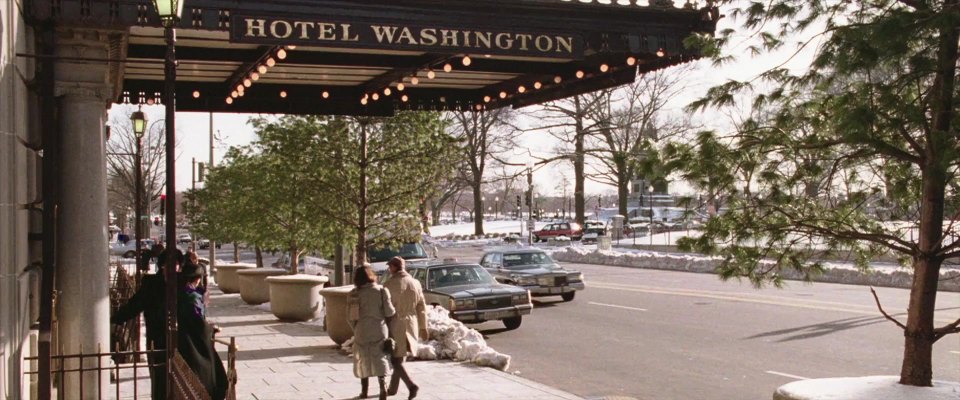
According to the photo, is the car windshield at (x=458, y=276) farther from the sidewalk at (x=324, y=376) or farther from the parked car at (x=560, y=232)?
the parked car at (x=560, y=232)

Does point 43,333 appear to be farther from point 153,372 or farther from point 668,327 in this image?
point 668,327

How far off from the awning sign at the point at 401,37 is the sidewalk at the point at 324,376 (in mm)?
3783

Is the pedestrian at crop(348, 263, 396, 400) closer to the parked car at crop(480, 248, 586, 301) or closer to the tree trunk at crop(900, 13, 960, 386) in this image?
the tree trunk at crop(900, 13, 960, 386)

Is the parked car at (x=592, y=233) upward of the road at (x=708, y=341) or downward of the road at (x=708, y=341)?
upward

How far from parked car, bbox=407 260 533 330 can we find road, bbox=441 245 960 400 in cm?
48

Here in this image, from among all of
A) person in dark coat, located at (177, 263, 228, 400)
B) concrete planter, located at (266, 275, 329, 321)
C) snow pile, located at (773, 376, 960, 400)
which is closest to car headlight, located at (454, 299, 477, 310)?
concrete planter, located at (266, 275, 329, 321)

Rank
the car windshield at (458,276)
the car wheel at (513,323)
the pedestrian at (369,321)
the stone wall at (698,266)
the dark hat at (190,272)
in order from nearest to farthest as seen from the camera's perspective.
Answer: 1. the dark hat at (190,272)
2. the pedestrian at (369,321)
3. the car wheel at (513,323)
4. the car windshield at (458,276)
5. the stone wall at (698,266)

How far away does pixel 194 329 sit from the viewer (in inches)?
352

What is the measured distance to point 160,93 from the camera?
44.9ft

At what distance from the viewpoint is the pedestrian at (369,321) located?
10406 mm

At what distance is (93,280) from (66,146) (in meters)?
1.31

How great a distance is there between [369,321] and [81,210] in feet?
10.2

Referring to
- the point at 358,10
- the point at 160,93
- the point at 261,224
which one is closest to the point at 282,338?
the point at 160,93

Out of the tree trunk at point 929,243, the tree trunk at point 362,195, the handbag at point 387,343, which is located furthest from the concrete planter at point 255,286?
the tree trunk at point 929,243
